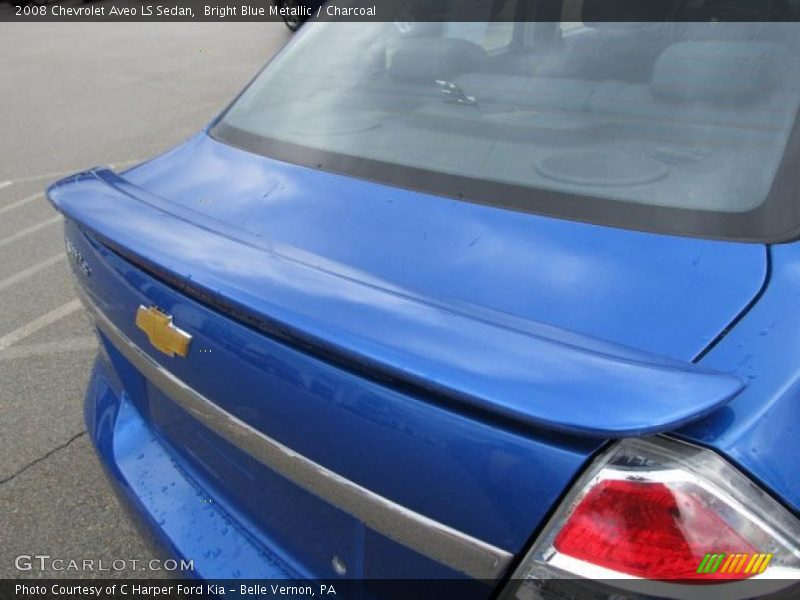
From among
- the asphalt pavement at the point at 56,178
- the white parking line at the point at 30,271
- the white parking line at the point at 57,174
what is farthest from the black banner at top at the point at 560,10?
the white parking line at the point at 57,174

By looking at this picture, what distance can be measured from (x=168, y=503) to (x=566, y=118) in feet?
4.23

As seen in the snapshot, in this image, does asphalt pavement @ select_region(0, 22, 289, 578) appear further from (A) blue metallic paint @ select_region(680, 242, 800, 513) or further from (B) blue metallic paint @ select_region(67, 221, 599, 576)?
(A) blue metallic paint @ select_region(680, 242, 800, 513)

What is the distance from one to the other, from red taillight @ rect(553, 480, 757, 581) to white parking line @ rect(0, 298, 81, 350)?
11.3ft

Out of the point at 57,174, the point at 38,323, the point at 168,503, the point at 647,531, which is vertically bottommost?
the point at 57,174

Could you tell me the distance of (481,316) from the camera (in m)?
1.22

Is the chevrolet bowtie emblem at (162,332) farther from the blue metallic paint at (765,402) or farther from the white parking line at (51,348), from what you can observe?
the white parking line at (51,348)

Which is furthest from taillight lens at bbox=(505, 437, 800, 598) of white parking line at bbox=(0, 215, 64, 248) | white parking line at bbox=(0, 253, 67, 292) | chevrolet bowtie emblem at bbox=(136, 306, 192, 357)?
white parking line at bbox=(0, 215, 64, 248)

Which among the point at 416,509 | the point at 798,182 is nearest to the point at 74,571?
the point at 416,509

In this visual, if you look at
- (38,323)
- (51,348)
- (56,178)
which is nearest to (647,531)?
(51,348)

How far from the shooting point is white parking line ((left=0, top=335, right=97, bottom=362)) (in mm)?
3631

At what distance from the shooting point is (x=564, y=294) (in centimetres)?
130

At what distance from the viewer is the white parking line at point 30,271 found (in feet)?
14.5

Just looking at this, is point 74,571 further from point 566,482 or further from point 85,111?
point 85,111

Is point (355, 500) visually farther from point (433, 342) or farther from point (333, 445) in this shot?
point (433, 342)
